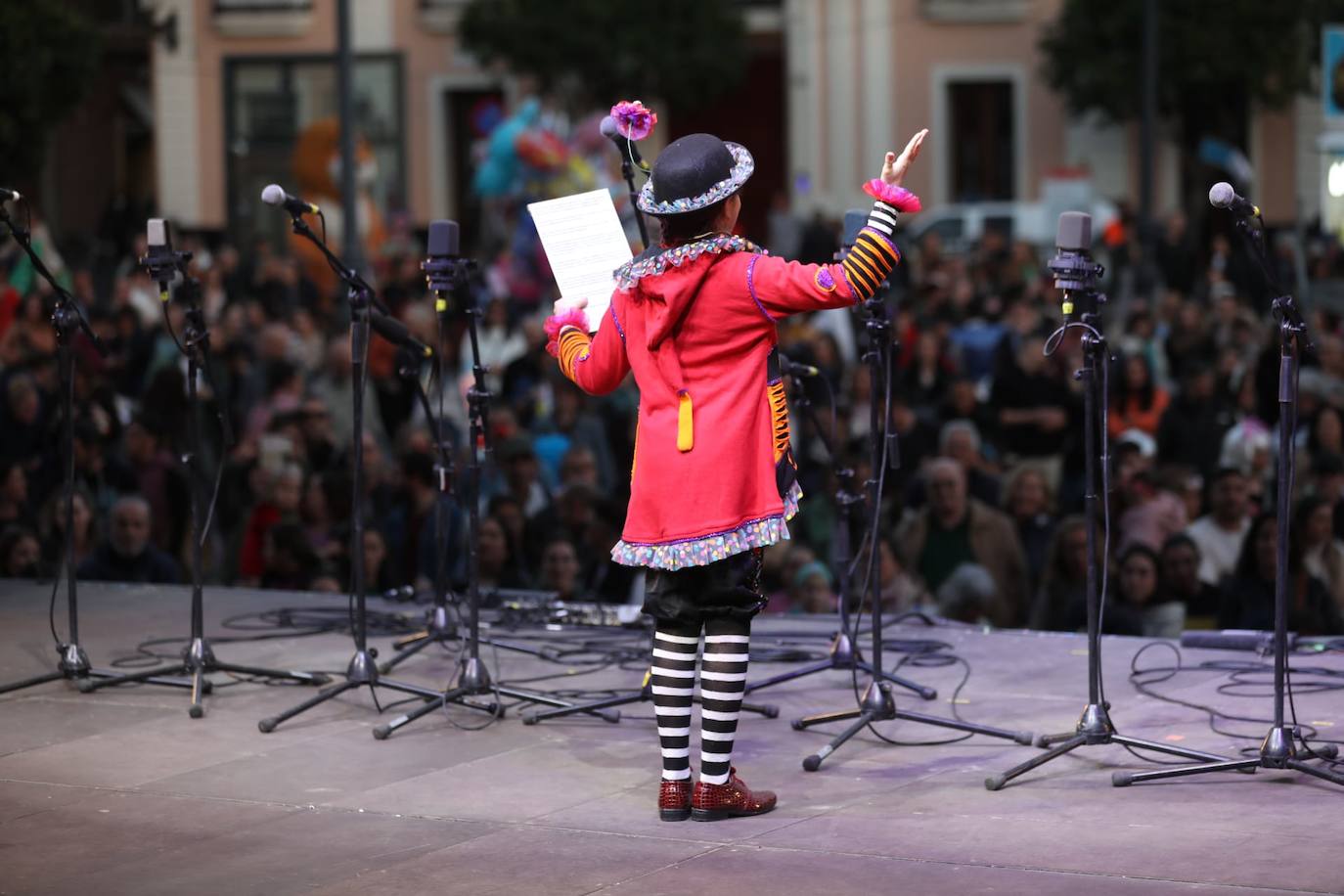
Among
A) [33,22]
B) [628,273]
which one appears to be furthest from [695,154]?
[33,22]

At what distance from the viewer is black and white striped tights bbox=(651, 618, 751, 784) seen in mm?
5293

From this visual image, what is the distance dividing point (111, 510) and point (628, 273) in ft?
16.4

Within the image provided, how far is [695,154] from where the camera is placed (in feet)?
17.2

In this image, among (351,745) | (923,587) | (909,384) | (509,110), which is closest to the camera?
(351,745)

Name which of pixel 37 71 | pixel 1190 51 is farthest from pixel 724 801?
pixel 1190 51

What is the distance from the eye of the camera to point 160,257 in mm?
6684

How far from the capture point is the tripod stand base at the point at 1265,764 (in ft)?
17.9

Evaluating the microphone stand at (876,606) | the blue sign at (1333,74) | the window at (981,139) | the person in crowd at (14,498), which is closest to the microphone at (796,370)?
the microphone stand at (876,606)

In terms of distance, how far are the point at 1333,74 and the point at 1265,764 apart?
24.1 ft

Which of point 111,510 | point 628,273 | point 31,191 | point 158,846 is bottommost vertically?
point 158,846

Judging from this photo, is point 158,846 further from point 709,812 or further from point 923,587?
point 923,587

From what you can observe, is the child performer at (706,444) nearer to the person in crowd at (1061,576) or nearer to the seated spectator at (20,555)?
the person in crowd at (1061,576)

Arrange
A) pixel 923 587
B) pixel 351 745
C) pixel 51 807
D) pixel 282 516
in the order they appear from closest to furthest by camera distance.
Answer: pixel 51 807
pixel 351 745
pixel 923 587
pixel 282 516

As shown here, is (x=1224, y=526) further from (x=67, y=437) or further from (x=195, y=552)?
(x=67, y=437)
